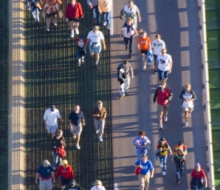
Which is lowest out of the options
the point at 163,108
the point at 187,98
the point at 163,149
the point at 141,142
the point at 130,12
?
the point at 163,149

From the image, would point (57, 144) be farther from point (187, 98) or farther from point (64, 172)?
point (187, 98)

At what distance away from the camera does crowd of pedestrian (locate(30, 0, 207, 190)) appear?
1556 inches

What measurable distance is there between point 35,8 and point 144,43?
4533 millimetres

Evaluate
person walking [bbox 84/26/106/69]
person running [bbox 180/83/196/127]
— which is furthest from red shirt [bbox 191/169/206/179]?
person walking [bbox 84/26/106/69]

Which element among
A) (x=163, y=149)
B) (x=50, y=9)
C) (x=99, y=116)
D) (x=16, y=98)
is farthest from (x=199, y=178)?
(x=50, y=9)

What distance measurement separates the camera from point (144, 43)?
4162 centimetres

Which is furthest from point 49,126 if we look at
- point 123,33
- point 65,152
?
point 123,33

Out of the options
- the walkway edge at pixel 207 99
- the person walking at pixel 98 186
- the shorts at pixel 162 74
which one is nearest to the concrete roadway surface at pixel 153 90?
the walkway edge at pixel 207 99

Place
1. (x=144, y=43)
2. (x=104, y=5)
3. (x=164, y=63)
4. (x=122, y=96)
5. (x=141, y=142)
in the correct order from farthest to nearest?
1. (x=104, y=5)
2. (x=122, y=96)
3. (x=144, y=43)
4. (x=164, y=63)
5. (x=141, y=142)

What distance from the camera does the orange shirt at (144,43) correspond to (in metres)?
41.7

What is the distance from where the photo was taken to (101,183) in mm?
40062

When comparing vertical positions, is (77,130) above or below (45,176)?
above

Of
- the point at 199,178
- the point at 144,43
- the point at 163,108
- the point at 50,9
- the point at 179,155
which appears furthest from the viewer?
the point at 50,9

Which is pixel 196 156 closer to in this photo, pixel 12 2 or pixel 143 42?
pixel 143 42
